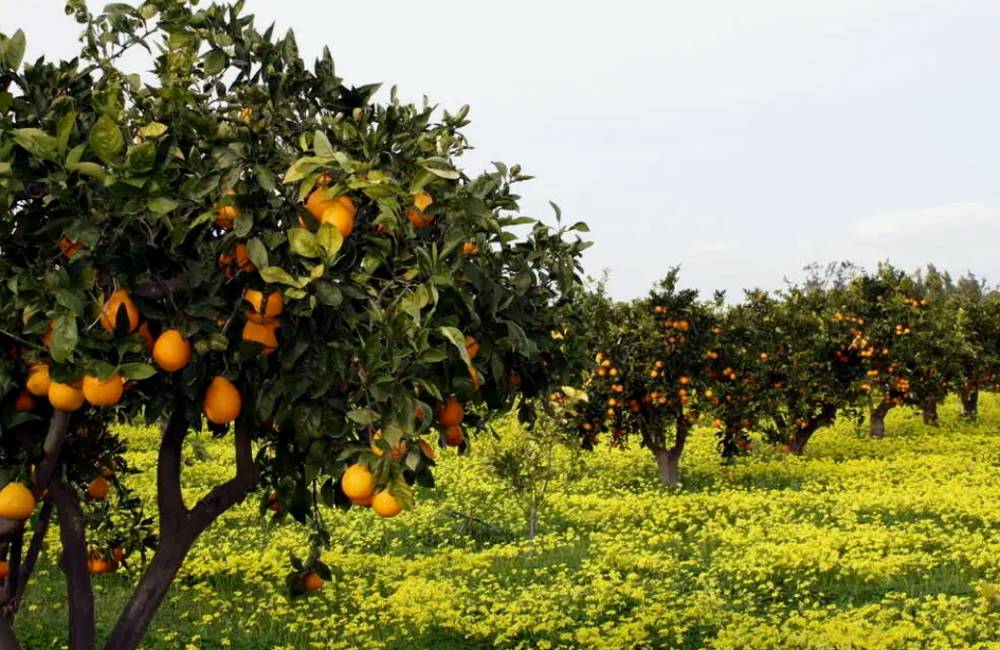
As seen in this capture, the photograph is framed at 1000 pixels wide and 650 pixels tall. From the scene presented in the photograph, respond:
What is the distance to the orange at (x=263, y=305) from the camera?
3.31 meters

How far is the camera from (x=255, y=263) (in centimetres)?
314

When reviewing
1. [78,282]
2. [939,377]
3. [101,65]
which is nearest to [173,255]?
[78,282]

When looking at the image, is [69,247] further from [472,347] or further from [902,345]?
[902,345]

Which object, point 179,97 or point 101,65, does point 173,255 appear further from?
point 101,65

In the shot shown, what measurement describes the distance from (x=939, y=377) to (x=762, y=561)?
984 cm

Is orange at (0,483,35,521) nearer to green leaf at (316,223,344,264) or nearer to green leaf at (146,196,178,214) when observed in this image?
green leaf at (146,196,178,214)

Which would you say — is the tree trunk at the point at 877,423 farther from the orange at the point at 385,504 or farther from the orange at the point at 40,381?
the orange at the point at 40,381

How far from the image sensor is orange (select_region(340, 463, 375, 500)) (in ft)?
10.3

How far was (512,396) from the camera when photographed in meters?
4.39

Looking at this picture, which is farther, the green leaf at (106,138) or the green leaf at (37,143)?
the green leaf at (37,143)

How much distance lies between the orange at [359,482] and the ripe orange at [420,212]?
2.77 feet

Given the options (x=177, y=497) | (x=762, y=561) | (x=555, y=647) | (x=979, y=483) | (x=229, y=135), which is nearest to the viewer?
(x=229, y=135)

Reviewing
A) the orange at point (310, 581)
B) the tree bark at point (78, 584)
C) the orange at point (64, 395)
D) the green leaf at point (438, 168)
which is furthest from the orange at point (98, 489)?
the green leaf at point (438, 168)

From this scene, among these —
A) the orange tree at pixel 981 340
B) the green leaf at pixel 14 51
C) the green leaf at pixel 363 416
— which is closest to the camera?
the green leaf at pixel 363 416
